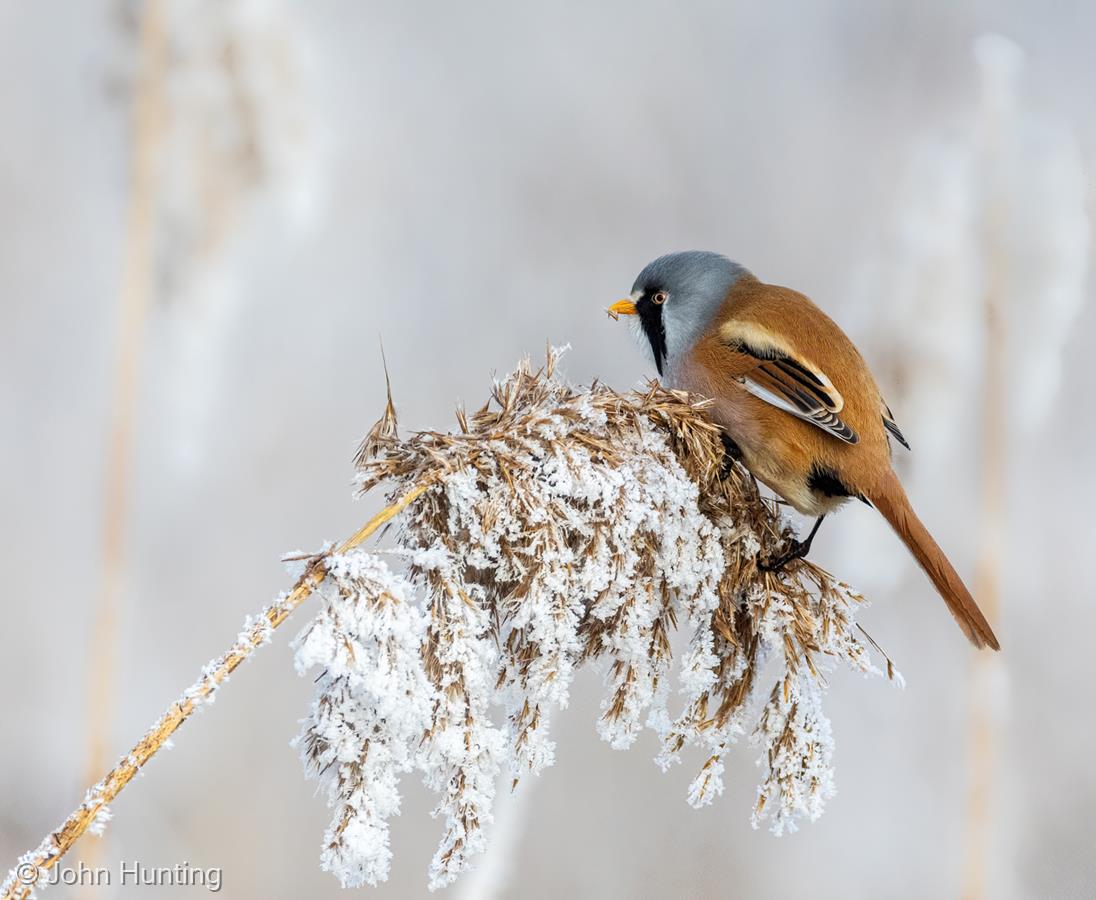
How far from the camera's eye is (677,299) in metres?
1.74

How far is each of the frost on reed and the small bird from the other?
24 centimetres

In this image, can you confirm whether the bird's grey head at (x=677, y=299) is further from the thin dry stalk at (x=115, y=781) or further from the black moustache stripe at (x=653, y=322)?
the thin dry stalk at (x=115, y=781)

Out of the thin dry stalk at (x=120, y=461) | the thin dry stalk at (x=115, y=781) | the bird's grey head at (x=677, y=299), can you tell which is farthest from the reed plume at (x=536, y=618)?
the thin dry stalk at (x=120, y=461)

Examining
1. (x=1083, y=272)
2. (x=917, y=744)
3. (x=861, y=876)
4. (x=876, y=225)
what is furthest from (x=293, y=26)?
(x=861, y=876)

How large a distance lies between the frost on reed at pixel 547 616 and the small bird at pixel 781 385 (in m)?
0.24

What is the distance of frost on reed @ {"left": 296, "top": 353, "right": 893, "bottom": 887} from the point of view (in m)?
0.84

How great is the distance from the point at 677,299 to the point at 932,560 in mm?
626

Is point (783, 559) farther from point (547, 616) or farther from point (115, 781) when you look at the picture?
point (115, 781)

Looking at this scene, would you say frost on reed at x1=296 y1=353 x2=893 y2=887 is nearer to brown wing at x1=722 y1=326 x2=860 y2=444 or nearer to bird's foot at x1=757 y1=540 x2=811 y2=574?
bird's foot at x1=757 y1=540 x2=811 y2=574

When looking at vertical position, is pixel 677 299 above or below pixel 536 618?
above

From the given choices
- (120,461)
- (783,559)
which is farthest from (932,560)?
(120,461)

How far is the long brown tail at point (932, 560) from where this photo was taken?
1.28 metres

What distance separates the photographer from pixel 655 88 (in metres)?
2.25

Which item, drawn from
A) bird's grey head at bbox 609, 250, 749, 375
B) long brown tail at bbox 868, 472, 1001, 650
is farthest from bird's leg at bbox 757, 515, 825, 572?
bird's grey head at bbox 609, 250, 749, 375
